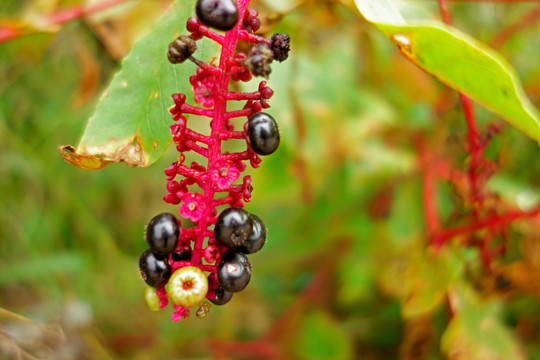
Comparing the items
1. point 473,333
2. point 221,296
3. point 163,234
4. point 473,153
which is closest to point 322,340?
point 473,333

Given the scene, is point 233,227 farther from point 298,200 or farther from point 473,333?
point 298,200

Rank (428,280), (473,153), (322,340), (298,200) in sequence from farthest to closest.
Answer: (298,200), (322,340), (428,280), (473,153)

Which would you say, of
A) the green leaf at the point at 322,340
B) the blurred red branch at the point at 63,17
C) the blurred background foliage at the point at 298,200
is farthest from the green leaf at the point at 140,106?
the green leaf at the point at 322,340

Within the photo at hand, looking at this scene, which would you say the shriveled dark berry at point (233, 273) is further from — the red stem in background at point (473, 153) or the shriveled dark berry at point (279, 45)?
the red stem in background at point (473, 153)

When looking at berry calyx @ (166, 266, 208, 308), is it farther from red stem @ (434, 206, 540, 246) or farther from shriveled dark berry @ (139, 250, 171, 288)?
red stem @ (434, 206, 540, 246)

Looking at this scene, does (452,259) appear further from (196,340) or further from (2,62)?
(2,62)

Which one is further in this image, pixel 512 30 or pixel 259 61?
pixel 512 30
